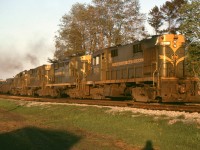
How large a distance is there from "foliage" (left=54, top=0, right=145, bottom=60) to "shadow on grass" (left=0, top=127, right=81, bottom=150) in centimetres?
3462

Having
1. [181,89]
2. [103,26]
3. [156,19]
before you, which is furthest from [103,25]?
[181,89]

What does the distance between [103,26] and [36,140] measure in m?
36.7

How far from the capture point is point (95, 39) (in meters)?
49.1

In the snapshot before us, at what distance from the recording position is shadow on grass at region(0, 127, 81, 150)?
956 centimetres

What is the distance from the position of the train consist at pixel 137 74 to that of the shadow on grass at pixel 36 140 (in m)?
7.78

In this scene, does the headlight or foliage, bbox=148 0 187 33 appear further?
foliage, bbox=148 0 187 33

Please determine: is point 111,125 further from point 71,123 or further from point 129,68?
point 129,68

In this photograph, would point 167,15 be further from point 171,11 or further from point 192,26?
point 192,26

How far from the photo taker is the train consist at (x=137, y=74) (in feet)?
59.9

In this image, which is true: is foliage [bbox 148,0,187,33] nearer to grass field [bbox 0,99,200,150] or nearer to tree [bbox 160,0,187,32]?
tree [bbox 160,0,187,32]

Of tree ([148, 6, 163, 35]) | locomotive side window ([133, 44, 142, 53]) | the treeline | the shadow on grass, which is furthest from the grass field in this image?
tree ([148, 6, 163, 35])

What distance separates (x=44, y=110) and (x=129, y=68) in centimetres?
645

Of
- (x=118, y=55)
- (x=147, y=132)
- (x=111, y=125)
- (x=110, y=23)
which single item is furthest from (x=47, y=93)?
(x=147, y=132)

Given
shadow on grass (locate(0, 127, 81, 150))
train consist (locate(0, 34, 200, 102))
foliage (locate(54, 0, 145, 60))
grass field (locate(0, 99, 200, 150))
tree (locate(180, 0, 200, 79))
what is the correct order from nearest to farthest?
shadow on grass (locate(0, 127, 81, 150)) < grass field (locate(0, 99, 200, 150)) < train consist (locate(0, 34, 200, 102)) < tree (locate(180, 0, 200, 79)) < foliage (locate(54, 0, 145, 60))
